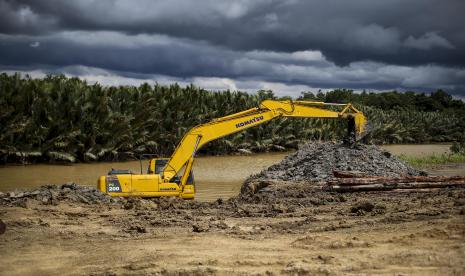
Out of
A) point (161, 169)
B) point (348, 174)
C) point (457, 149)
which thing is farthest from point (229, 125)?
point (457, 149)

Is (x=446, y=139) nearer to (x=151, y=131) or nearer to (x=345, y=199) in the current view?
(x=151, y=131)

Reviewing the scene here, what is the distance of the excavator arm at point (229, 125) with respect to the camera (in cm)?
1321

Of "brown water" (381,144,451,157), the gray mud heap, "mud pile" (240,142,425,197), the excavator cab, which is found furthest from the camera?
"brown water" (381,144,451,157)

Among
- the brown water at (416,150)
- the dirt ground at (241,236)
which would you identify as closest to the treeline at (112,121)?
the brown water at (416,150)

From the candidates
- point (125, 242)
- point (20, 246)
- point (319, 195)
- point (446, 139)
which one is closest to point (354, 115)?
point (319, 195)

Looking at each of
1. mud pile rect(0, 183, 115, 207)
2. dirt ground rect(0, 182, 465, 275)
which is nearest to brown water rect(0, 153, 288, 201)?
mud pile rect(0, 183, 115, 207)

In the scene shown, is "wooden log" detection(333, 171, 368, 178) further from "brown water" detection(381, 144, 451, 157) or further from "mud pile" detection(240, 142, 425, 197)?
"brown water" detection(381, 144, 451, 157)

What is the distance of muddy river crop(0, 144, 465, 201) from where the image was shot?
18312 millimetres

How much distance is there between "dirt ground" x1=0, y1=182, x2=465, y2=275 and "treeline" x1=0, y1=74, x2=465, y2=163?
14.2m

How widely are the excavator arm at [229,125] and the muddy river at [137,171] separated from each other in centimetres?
263

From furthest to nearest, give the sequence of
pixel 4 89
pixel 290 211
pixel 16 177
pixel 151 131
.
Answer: pixel 151 131 → pixel 4 89 → pixel 16 177 → pixel 290 211

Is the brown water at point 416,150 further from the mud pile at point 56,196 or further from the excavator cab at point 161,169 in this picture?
the mud pile at point 56,196

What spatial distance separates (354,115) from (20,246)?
421 inches

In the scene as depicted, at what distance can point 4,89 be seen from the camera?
2472 centimetres
